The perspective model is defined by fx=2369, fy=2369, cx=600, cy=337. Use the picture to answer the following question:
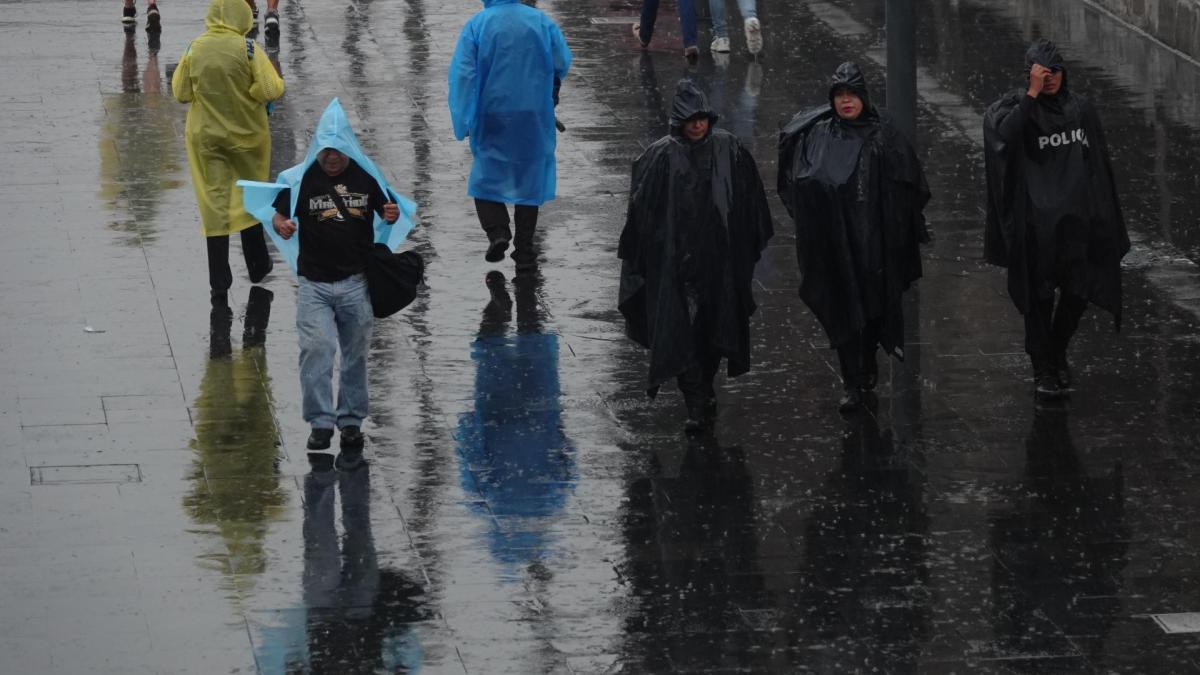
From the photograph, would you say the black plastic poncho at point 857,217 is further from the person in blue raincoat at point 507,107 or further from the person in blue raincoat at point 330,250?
the person in blue raincoat at point 507,107

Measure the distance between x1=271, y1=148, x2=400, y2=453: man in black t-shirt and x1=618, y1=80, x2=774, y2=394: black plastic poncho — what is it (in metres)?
1.15

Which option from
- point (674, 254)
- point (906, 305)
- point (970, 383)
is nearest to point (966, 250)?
point (906, 305)

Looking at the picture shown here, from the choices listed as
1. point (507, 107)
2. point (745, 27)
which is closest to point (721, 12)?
point (745, 27)

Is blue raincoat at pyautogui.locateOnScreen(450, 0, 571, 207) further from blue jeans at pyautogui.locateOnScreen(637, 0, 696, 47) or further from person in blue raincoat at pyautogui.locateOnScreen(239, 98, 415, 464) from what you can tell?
blue jeans at pyautogui.locateOnScreen(637, 0, 696, 47)

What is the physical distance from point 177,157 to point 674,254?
6012 millimetres

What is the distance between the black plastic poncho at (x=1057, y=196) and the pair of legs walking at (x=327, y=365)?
2.87 m

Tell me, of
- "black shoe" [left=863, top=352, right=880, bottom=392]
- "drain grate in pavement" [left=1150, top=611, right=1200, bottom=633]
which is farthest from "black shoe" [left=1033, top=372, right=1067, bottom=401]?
"drain grate in pavement" [left=1150, top=611, right=1200, bottom=633]

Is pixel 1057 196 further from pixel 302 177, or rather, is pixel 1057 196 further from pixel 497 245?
pixel 497 245

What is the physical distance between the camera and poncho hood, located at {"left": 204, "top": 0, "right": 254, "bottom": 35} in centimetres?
1232

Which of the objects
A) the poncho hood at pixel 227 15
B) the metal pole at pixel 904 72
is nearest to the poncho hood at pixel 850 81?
the metal pole at pixel 904 72

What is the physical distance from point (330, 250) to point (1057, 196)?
3.16 m

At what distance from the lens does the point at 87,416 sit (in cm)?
1022

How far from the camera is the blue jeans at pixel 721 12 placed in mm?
18594

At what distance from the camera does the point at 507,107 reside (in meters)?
13.1
